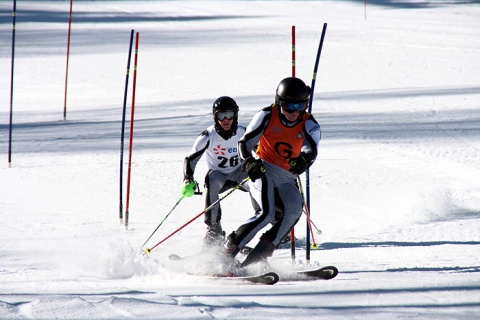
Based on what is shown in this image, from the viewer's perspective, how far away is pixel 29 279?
5414mm

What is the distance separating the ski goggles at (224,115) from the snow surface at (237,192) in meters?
1.21

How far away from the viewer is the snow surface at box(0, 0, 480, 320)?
4461mm

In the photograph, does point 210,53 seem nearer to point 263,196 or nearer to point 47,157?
point 47,157

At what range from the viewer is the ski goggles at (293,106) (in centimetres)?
523

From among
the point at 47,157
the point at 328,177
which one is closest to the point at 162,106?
the point at 47,157

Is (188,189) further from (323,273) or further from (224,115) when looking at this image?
(323,273)

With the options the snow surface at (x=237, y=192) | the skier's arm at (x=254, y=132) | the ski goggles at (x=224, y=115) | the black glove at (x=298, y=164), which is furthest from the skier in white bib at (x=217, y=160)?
the black glove at (x=298, y=164)

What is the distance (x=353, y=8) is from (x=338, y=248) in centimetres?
2635

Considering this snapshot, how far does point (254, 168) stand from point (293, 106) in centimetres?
52

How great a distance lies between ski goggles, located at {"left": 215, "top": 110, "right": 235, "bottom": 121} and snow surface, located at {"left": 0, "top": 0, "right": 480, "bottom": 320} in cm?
121

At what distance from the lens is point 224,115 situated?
6.25 meters

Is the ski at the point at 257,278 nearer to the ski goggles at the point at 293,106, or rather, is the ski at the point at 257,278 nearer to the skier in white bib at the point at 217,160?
the skier in white bib at the point at 217,160

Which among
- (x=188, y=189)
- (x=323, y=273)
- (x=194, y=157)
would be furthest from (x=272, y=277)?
(x=194, y=157)

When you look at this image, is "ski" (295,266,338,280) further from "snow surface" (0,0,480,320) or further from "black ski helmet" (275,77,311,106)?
"black ski helmet" (275,77,311,106)
